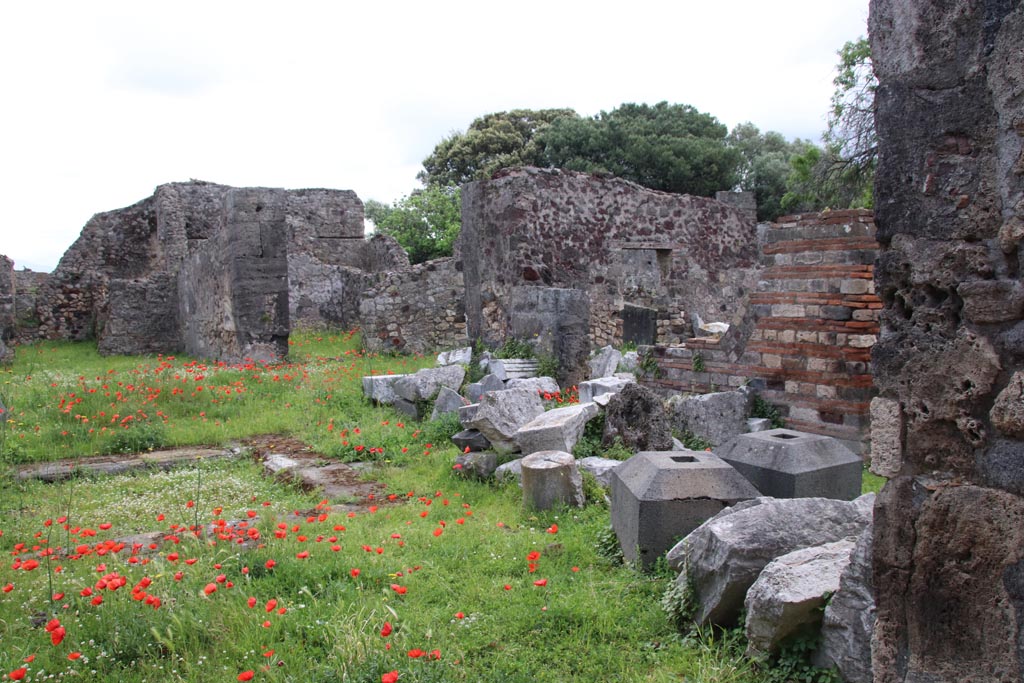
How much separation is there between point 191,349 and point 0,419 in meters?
8.94

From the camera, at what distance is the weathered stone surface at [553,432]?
6.06 metres

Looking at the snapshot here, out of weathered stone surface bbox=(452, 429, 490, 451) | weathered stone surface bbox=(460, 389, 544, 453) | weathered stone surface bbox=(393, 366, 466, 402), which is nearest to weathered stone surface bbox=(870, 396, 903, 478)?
weathered stone surface bbox=(460, 389, 544, 453)

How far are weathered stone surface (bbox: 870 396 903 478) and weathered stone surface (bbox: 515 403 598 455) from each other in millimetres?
3692

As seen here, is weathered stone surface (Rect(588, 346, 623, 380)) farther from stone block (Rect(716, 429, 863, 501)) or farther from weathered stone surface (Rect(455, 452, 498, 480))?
stone block (Rect(716, 429, 863, 501))

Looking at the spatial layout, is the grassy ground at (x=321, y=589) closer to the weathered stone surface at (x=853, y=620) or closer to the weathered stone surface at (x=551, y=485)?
the weathered stone surface at (x=551, y=485)

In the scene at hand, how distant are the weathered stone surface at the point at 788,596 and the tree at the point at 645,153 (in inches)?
1134

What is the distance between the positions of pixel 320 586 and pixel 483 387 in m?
4.73

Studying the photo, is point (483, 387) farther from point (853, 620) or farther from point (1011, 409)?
point (1011, 409)

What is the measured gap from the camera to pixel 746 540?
331 cm

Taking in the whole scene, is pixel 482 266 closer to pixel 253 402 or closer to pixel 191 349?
pixel 253 402

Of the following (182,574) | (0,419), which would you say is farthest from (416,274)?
(182,574)

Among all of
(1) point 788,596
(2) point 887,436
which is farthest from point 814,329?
(2) point 887,436

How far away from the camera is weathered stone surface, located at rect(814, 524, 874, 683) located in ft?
8.87

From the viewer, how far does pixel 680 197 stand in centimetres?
1495
